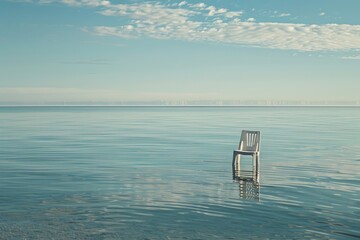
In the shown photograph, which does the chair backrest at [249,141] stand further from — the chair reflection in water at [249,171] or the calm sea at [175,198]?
the calm sea at [175,198]

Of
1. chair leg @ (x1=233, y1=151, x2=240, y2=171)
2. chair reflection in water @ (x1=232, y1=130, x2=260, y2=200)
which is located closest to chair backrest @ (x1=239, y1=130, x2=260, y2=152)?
chair reflection in water @ (x1=232, y1=130, x2=260, y2=200)

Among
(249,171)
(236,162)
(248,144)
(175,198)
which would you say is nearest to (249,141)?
(248,144)

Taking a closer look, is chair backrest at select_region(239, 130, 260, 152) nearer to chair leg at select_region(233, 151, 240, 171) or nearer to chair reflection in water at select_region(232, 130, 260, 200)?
chair reflection in water at select_region(232, 130, 260, 200)

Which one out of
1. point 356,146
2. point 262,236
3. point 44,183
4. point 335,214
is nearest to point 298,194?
point 335,214

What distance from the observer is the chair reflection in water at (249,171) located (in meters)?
15.5

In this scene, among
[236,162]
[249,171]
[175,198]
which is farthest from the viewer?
[236,162]

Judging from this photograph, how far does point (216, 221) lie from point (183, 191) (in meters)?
4.06

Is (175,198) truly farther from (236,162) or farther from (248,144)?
(248,144)

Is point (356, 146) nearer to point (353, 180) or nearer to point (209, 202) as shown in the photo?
point (353, 180)

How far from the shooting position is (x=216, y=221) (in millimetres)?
11047

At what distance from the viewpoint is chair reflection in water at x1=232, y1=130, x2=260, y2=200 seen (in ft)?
50.9

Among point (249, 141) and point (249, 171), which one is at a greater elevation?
point (249, 141)

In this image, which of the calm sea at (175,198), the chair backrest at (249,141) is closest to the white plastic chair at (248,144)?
the chair backrest at (249,141)

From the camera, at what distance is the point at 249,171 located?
20.5 m
